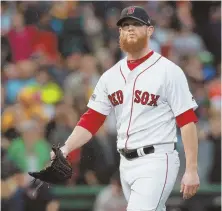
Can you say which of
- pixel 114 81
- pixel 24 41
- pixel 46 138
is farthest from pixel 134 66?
pixel 24 41

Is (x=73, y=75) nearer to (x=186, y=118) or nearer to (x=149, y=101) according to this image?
(x=149, y=101)

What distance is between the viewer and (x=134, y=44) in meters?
4.89

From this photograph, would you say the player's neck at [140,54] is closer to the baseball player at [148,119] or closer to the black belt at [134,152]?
the baseball player at [148,119]

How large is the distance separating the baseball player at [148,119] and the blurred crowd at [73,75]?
10.5 feet

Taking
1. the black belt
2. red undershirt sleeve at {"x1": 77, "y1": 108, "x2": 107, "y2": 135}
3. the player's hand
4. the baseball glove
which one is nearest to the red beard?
red undershirt sleeve at {"x1": 77, "y1": 108, "x2": 107, "y2": 135}

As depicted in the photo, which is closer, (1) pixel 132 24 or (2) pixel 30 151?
(1) pixel 132 24

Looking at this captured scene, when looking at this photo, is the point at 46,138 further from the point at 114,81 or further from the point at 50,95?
the point at 114,81

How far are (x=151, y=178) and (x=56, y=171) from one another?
69 cm

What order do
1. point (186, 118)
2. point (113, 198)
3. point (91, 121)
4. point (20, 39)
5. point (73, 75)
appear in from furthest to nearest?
point (20, 39)
point (73, 75)
point (113, 198)
point (91, 121)
point (186, 118)

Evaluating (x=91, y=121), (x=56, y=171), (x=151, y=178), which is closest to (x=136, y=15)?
(x=91, y=121)

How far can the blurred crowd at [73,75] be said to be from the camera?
8.66 meters

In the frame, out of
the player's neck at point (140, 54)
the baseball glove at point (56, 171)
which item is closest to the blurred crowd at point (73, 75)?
the baseball glove at point (56, 171)

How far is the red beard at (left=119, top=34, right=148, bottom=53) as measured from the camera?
4.89m

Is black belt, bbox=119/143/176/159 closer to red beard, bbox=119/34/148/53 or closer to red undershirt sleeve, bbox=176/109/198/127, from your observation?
red undershirt sleeve, bbox=176/109/198/127
